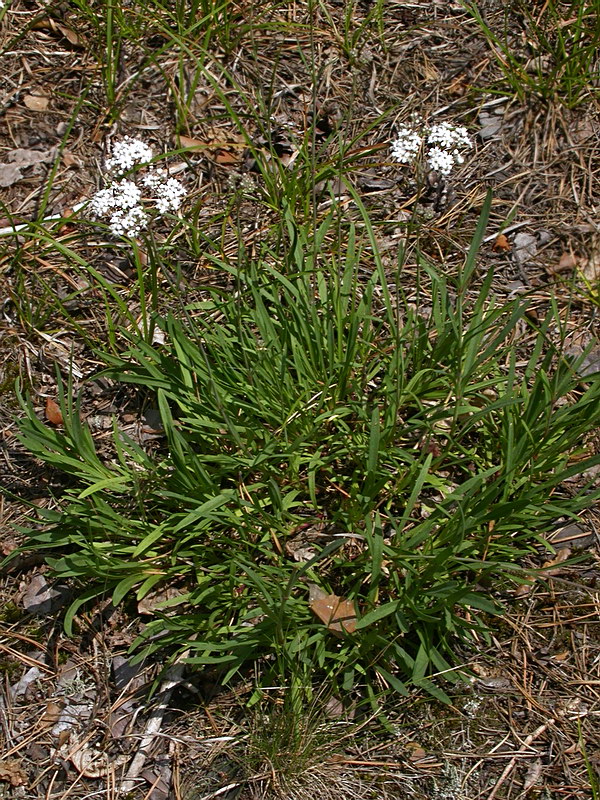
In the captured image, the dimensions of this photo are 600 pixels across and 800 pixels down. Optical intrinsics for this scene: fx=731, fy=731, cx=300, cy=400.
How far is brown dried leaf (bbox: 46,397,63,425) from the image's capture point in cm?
264

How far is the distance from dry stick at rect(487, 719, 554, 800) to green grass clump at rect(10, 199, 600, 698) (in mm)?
288

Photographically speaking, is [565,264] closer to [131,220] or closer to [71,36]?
[131,220]

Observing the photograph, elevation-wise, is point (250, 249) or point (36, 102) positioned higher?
point (36, 102)

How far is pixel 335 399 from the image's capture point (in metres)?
2.41

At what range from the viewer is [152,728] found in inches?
85.5

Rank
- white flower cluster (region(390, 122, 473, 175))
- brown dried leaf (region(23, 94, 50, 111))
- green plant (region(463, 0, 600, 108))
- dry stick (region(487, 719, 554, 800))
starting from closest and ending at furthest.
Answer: dry stick (region(487, 719, 554, 800)), white flower cluster (region(390, 122, 473, 175)), green plant (region(463, 0, 600, 108)), brown dried leaf (region(23, 94, 50, 111))

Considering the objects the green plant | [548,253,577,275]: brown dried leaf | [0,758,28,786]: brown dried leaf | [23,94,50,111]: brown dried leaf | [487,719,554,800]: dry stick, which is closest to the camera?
[487,719,554,800]: dry stick

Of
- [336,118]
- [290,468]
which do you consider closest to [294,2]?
[336,118]

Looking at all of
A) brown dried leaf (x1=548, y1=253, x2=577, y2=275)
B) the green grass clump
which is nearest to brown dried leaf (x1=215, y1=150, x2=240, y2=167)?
the green grass clump

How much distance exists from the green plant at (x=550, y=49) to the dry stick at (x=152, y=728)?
2642 mm

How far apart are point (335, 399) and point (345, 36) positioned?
5.72ft

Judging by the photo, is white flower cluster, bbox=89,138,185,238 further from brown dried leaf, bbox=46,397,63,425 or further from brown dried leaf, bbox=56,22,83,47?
brown dried leaf, bbox=56,22,83,47

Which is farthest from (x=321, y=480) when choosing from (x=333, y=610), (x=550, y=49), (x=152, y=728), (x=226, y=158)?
(x=550, y=49)

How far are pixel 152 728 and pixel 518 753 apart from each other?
1.06 metres
